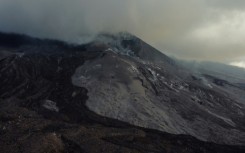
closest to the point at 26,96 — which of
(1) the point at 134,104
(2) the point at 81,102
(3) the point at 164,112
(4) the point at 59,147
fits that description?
(2) the point at 81,102

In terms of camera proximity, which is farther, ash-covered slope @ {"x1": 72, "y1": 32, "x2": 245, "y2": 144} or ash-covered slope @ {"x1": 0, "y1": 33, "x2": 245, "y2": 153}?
ash-covered slope @ {"x1": 72, "y1": 32, "x2": 245, "y2": 144}

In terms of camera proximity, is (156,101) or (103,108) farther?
(156,101)

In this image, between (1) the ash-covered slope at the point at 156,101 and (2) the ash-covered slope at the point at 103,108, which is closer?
(2) the ash-covered slope at the point at 103,108

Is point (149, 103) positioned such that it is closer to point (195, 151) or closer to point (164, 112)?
point (164, 112)

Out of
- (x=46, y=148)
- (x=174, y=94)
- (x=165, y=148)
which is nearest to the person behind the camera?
(x=46, y=148)

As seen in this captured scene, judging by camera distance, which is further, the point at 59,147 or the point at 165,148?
the point at 165,148

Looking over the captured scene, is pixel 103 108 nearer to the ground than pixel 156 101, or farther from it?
nearer to the ground

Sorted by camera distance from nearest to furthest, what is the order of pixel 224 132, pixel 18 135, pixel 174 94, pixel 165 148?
pixel 18 135 → pixel 165 148 → pixel 224 132 → pixel 174 94

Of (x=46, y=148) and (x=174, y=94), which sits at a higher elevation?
(x=174, y=94)
